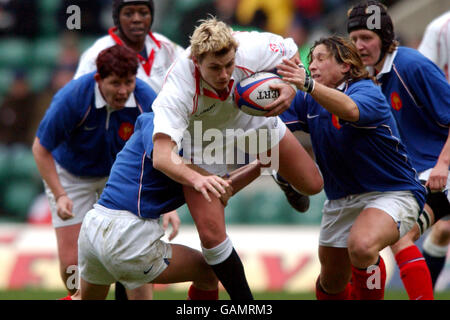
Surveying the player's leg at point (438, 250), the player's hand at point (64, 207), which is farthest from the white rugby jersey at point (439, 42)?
the player's hand at point (64, 207)

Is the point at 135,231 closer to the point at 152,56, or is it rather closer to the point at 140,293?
the point at 140,293

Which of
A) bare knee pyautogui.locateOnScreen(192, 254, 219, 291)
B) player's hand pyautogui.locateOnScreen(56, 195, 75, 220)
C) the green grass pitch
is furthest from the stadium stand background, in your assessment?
bare knee pyautogui.locateOnScreen(192, 254, 219, 291)

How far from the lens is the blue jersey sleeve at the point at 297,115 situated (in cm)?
489

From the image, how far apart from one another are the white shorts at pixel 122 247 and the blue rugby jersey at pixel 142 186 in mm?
57

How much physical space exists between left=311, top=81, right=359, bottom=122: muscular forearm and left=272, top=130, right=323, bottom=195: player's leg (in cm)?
54

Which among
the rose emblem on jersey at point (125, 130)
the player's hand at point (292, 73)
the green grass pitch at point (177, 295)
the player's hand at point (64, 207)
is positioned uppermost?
the player's hand at point (292, 73)

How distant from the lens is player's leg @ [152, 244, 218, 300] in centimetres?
435

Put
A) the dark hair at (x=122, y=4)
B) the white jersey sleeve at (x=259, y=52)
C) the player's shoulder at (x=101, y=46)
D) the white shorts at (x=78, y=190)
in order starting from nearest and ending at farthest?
the white jersey sleeve at (x=259, y=52), the white shorts at (x=78, y=190), the player's shoulder at (x=101, y=46), the dark hair at (x=122, y=4)

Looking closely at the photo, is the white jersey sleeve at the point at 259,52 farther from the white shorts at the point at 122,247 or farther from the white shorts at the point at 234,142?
the white shorts at the point at 122,247

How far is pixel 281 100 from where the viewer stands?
4.21 m

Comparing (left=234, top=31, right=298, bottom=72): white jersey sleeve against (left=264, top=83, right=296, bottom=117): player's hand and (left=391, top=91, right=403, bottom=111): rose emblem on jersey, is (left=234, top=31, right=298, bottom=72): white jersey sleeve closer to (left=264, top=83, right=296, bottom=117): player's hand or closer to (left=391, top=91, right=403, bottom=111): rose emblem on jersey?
(left=264, top=83, right=296, bottom=117): player's hand

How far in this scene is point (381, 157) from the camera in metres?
4.54

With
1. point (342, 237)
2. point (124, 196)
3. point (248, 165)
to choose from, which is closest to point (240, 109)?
point (248, 165)

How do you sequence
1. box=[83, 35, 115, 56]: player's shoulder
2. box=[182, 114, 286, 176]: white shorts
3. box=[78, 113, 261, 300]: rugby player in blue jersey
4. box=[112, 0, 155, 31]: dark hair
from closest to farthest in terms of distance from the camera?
box=[78, 113, 261, 300]: rugby player in blue jersey
box=[182, 114, 286, 176]: white shorts
box=[83, 35, 115, 56]: player's shoulder
box=[112, 0, 155, 31]: dark hair
